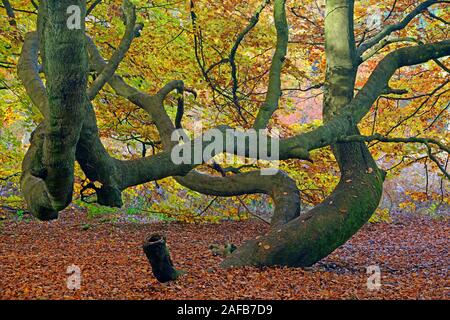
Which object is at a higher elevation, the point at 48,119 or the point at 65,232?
the point at 48,119

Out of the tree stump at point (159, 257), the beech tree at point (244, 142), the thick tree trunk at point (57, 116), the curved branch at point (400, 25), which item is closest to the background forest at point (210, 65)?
the beech tree at point (244, 142)

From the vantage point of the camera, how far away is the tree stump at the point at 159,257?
5.62 metres

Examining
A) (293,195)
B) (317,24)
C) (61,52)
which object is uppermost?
(317,24)

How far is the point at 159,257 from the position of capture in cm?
571

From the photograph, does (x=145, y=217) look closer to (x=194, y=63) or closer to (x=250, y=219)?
(x=250, y=219)

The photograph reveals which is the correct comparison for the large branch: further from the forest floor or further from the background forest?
the background forest

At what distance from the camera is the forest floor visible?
5.59 m

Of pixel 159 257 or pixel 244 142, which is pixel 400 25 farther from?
pixel 159 257

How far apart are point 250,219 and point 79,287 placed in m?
9.53

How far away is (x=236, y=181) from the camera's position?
7.41m

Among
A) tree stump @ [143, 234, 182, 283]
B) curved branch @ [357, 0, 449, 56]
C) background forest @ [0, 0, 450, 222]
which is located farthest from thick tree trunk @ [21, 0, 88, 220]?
curved branch @ [357, 0, 449, 56]

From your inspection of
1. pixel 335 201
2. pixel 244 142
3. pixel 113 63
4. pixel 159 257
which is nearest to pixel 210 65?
pixel 244 142

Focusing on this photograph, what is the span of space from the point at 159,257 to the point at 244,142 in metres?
1.75
